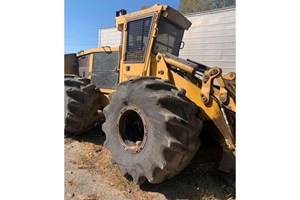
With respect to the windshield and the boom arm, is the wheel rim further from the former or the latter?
the windshield

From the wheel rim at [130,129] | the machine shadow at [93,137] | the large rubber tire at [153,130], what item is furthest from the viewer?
the machine shadow at [93,137]

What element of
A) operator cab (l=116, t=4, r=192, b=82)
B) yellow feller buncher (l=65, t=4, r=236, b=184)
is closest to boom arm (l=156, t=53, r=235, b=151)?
yellow feller buncher (l=65, t=4, r=236, b=184)

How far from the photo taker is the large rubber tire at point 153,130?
4.89ft

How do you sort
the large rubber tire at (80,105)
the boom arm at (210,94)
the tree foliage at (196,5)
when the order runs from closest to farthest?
1. the boom arm at (210,94)
2. the tree foliage at (196,5)
3. the large rubber tire at (80,105)

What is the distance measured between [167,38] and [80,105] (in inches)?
37.3

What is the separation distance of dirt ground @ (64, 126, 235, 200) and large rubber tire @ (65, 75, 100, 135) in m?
0.45

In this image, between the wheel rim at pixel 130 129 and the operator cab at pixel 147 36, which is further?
the operator cab at pixel 147 36

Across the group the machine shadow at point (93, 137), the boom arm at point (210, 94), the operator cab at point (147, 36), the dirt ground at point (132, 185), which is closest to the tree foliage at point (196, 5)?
the operator cab at point (147, 36)

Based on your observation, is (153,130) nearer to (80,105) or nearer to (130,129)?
(130,129)

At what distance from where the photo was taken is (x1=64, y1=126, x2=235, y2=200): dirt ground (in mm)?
1674

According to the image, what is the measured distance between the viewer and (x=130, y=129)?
1.92 meters

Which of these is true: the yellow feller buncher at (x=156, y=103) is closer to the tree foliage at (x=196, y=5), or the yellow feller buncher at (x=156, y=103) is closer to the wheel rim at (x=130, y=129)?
the wheel rim at (x=130, y=129)
